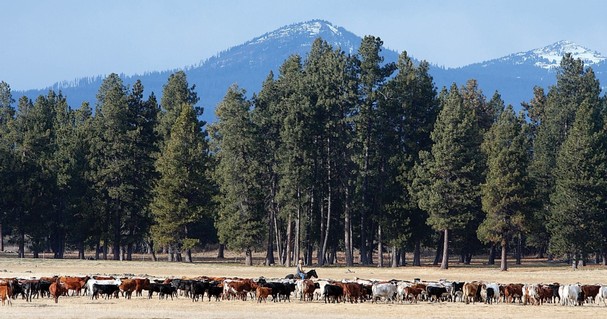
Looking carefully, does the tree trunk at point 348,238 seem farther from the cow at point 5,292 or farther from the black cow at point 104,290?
the cow at point 5,292

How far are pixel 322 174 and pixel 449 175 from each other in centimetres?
1333

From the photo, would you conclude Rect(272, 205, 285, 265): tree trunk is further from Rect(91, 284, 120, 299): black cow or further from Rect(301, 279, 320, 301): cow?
Rect(91, 284, 120, 299): black cow

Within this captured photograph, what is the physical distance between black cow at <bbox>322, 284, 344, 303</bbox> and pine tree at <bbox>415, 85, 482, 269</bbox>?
42038 millimetres

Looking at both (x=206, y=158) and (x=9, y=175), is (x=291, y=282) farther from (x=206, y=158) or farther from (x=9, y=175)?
(x=9, y=175)

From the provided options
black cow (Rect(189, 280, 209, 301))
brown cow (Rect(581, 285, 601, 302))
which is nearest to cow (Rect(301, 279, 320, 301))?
black cow (Rect(189, 280, 209, 301))

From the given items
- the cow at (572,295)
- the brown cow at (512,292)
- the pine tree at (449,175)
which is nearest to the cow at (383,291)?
the brown cow at (512,292)

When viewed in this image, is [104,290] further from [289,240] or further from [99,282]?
[289,240]

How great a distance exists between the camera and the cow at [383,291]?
55062 mm

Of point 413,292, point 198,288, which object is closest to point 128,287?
point 198,288

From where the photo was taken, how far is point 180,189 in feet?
335

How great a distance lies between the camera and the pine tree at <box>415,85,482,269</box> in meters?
95.9

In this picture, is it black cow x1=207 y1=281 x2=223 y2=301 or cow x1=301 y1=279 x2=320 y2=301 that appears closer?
black cow x1=207 y1=281 x2=223 y2=301

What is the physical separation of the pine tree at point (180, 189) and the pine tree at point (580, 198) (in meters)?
34.0

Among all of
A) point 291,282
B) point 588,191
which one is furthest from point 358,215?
point 291,282
